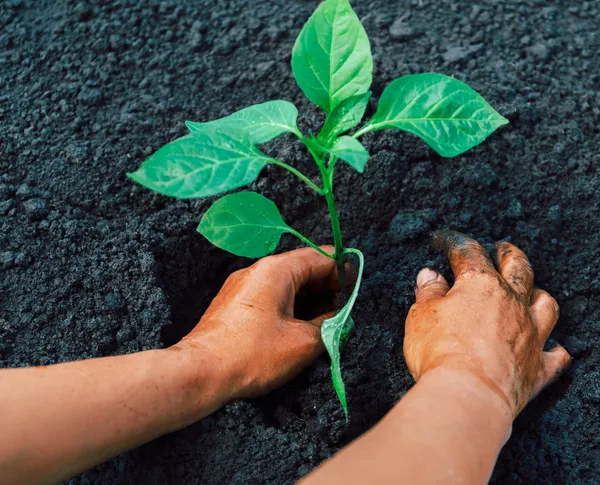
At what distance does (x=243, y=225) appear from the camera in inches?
47.6

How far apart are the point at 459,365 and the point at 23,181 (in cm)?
123

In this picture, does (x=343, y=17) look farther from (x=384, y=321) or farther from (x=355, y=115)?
(x=384, y=321)

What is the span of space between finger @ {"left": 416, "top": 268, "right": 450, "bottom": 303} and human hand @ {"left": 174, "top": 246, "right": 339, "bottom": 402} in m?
0.25

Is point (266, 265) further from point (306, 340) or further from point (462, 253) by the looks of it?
point (462, 253)

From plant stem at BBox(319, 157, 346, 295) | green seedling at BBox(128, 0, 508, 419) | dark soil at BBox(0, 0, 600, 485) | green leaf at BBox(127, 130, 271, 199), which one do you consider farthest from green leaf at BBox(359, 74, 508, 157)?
dark soil at BBox(0, 0, 600, 485)

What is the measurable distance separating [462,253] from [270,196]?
21.0 inches

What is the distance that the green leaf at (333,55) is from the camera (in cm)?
106

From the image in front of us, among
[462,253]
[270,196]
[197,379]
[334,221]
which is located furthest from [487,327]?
[270,196]

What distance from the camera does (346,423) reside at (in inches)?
51.6

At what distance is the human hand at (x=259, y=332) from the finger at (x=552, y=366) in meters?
0.48

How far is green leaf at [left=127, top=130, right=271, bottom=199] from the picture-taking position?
0.96 meters

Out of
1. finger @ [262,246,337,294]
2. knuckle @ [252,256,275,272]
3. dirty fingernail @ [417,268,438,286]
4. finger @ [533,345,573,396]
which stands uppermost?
knuckle @ [252,256,275,272]

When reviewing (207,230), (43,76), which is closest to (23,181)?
(43,76)

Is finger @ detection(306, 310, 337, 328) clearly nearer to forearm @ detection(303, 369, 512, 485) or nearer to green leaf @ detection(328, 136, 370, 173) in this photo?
forearm @ detection(303, 369, 512, 485)
